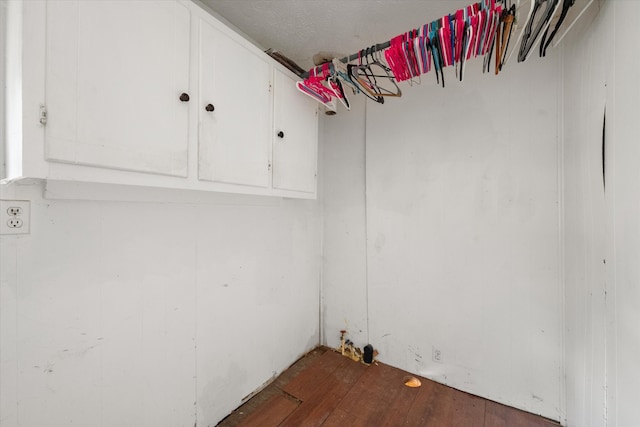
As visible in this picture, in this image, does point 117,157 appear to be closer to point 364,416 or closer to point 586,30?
point 364,416

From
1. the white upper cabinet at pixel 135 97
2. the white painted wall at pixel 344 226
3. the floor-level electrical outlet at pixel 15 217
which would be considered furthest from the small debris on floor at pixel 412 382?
the floor-level electrical outlet at pixel 15 217

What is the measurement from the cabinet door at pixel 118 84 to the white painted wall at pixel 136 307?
13.2 inches

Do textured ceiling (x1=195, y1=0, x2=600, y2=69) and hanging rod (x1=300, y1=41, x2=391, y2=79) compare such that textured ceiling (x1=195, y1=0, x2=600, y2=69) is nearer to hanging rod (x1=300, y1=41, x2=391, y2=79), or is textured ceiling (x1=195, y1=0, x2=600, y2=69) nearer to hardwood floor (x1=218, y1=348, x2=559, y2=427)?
hanging rod (x1=300, y1=41, x2=391, y2=79)

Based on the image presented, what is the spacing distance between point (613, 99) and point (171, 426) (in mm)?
2650

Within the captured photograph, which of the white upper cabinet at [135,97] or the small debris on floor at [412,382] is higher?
the white upper cabinet at [135,97]

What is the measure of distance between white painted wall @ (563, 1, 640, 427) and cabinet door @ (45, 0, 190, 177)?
1778 millimetres

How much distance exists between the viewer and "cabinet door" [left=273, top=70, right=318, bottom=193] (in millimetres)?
1605

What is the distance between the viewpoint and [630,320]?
97 cm

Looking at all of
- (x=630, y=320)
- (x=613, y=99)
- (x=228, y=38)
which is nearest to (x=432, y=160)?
(x=613, y=99)

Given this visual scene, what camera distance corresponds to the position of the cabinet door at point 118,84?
2.57ft

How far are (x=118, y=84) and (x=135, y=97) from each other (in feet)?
0.20

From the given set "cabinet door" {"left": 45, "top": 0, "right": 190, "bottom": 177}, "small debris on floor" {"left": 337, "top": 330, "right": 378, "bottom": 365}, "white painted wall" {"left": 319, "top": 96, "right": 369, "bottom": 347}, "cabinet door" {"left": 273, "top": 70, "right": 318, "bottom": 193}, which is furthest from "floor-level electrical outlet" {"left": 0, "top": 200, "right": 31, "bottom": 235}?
"small debris on floor" {"left": 337, "top": 330, "right": 378, "bottom": 365}

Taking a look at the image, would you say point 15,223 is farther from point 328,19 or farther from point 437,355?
point 437,355

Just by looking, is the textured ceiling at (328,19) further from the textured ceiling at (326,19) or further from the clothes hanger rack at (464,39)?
the clothes hanger rack at (464,39)
